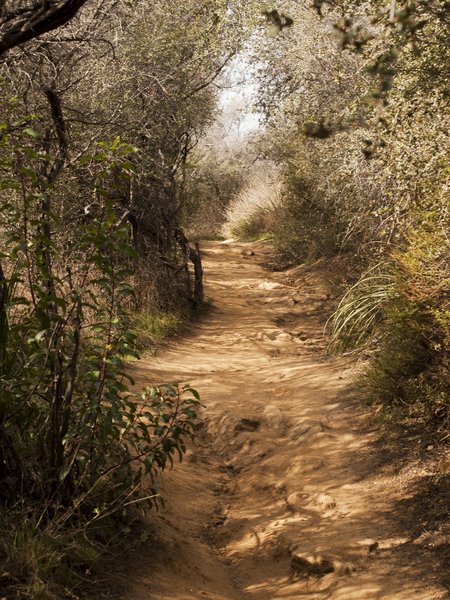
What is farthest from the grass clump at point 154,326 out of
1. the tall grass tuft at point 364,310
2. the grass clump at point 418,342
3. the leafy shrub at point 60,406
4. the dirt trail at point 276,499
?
the leafy shrub at point 60,406

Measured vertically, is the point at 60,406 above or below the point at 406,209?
below

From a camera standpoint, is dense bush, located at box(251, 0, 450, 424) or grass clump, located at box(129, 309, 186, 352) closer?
dense bush, located at box(251, 0, 450, 424)

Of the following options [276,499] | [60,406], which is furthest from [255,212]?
[60,406]

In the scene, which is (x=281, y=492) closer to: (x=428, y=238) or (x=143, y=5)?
(x=428, y=238)

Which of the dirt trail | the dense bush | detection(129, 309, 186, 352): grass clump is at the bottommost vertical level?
Result: the dirt trail

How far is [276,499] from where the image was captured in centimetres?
581

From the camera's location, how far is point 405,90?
6.82 meters

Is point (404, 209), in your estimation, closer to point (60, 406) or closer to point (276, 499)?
point (276, 499)

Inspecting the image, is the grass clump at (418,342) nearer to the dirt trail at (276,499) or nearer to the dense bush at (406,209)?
the dense bush at (406,209)

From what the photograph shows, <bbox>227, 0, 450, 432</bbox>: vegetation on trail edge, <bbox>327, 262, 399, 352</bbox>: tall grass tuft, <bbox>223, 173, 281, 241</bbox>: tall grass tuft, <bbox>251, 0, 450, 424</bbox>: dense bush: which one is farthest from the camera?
<bbox>223, 173, 281, 241</bbox>: tall grass tuft

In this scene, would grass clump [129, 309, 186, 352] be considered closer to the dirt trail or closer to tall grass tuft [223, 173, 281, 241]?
the dirt trail

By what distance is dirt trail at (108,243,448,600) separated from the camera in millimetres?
4418

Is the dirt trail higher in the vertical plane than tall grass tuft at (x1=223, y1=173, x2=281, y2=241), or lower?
lower

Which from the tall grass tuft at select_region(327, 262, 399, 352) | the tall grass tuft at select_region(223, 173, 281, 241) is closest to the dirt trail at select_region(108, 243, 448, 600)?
the tall grass tuft at select_region(327, 262, 399, 352)
